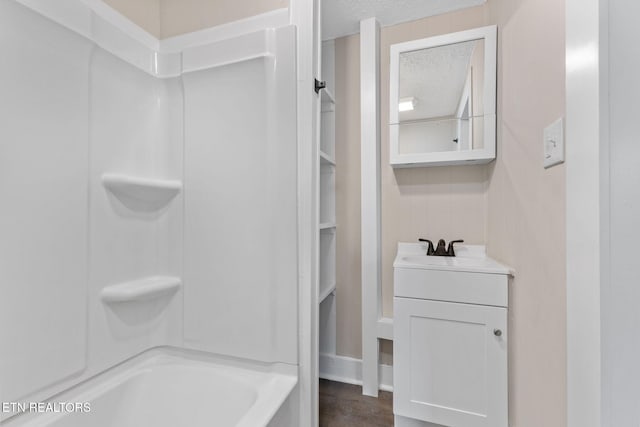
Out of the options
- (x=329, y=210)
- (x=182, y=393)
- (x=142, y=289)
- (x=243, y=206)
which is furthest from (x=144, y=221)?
(x=329, y=210)

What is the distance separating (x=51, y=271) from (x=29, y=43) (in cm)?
74

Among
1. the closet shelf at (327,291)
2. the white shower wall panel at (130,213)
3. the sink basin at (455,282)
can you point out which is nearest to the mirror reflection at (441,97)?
the sink basin at (455,282)

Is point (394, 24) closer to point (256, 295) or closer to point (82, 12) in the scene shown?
point (82, 12)

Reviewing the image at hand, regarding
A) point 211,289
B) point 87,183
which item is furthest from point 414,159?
point 87,183

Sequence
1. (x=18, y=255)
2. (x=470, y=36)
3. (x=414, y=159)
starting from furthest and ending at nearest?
(x=414, y=159) < (x=470, y=36) < (x=18, y=255)

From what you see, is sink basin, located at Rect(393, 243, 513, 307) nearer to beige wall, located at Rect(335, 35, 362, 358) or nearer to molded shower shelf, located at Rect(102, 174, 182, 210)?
beige wall, located at Rect(335, 35, 362, 358)

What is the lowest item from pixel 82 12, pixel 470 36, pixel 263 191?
pixel 263 191

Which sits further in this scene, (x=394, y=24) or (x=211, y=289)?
(x=394, y=24)

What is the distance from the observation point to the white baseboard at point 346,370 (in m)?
1.84

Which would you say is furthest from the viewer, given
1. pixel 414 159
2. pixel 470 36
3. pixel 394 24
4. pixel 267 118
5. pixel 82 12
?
pixel 394 24

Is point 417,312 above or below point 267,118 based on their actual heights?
below

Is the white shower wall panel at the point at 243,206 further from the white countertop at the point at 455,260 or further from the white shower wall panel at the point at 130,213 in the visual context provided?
the white countertop at the point at 455,260

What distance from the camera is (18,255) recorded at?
875mm

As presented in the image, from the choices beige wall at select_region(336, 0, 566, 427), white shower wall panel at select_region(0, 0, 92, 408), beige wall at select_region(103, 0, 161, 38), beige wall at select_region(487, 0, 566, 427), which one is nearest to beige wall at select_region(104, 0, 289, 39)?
beige wall at select_region(103, 0, 161, 38)
